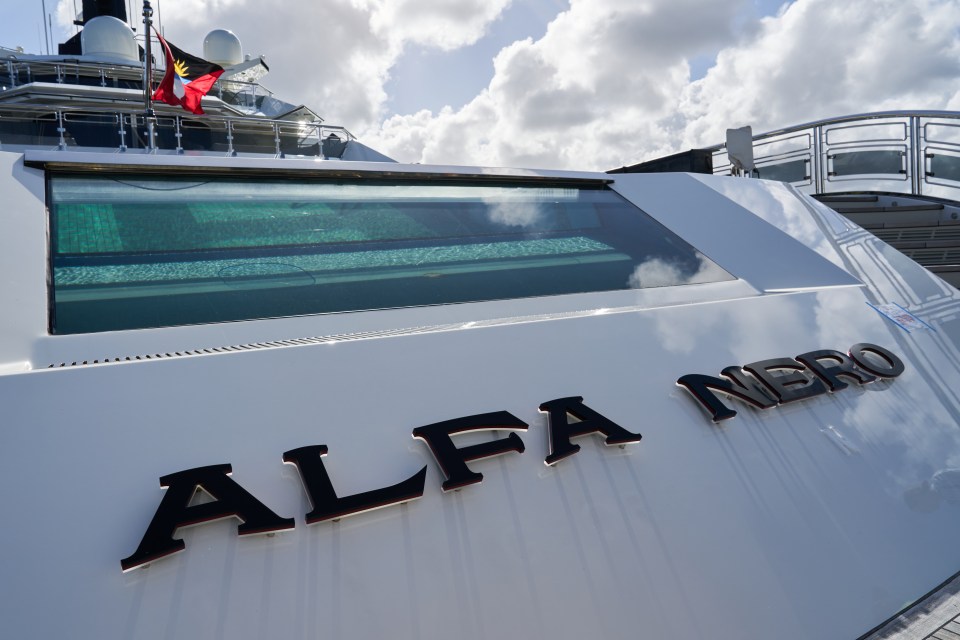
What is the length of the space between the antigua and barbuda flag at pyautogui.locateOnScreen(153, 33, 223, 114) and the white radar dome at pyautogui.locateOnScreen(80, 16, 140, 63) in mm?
5432

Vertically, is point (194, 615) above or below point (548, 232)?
below

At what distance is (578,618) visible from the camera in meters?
1.65

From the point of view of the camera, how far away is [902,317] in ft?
10.6

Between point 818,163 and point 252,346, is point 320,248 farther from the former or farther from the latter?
point 818,163

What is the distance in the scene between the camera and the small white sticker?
10.4 feet

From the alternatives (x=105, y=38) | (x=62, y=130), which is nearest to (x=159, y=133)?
(x=62, y=130)

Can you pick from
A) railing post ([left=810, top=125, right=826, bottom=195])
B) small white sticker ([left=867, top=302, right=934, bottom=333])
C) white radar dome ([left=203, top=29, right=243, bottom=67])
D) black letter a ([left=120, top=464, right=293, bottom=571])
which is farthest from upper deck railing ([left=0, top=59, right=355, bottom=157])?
black letter a ([left=120, top=464, right=293, bottom=571])

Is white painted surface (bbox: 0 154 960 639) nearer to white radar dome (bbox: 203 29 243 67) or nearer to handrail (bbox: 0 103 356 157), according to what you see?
handrail (bbox: 0 103 356 157)

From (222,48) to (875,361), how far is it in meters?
20.2

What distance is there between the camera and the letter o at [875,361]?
2.80m

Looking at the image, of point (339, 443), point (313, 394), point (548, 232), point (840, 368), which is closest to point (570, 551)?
point (339, 443)

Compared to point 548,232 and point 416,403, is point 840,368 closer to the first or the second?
point 548,232

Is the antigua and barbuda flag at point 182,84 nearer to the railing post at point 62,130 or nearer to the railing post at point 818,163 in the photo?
the railing post at point 62,130

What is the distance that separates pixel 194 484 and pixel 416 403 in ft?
1.86
